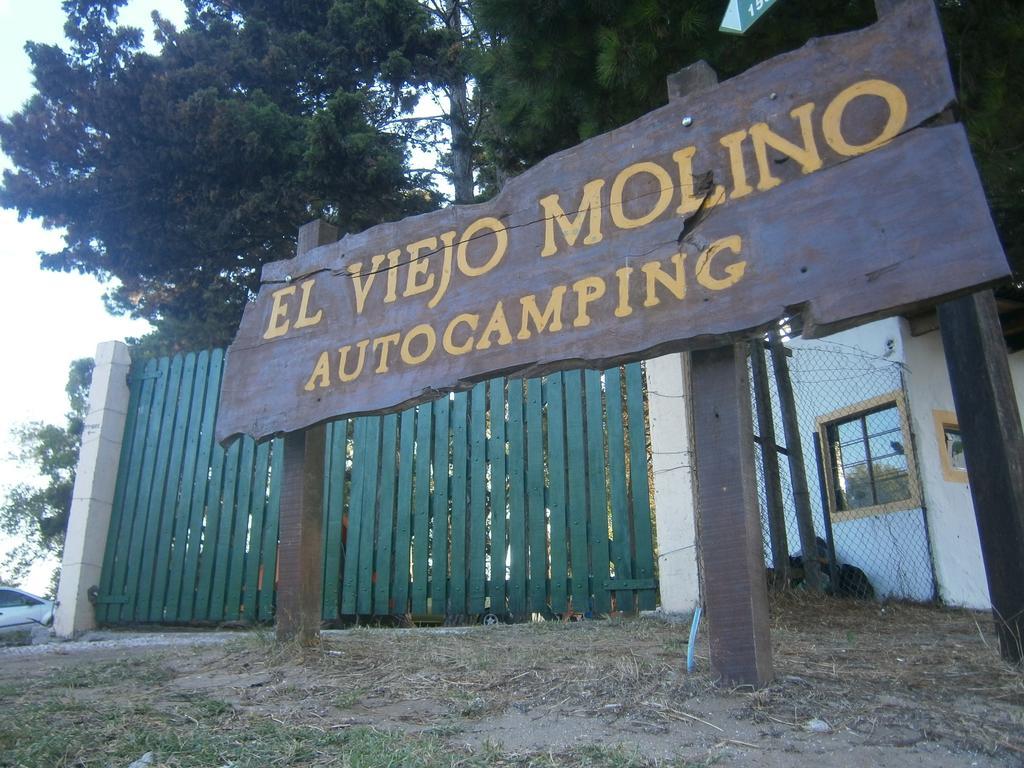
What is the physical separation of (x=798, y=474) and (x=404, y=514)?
322cm

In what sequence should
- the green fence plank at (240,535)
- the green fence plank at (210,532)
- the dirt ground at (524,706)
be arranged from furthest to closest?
the green fence plank at (210,532)
the green fence plank at (240,535)
the dirt ground at (524,706)

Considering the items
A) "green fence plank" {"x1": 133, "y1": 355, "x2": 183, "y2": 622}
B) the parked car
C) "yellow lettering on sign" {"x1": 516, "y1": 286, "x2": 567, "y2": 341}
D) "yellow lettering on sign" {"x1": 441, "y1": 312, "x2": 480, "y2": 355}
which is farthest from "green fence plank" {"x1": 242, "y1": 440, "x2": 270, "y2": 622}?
the parked car

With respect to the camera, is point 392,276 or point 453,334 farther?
point 392,276

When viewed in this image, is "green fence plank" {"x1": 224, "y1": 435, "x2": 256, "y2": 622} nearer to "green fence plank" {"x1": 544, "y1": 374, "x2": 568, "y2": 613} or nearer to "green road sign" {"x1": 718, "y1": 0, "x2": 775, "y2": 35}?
"green fence plank" {"x1": 544, "y1": 374, "x2": 568, "y2": 613}

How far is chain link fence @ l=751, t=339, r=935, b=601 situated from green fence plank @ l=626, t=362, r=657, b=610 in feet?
3.74

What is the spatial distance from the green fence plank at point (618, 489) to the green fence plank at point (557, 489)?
1.23 feet

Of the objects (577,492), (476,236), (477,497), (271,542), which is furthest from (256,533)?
(476,236)

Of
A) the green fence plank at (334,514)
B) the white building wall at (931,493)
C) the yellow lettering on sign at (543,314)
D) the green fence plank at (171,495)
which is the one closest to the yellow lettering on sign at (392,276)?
the yellow lettering on sign at (543,314)

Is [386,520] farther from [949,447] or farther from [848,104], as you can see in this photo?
[949,447]

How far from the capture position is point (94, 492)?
7.77 metres

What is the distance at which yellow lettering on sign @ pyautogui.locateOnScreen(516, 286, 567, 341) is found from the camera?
360 cm

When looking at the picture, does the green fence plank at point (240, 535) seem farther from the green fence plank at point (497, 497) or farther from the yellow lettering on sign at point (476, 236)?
the yellow lettering on sign at point (476, 236)

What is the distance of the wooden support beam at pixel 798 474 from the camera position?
254 inches

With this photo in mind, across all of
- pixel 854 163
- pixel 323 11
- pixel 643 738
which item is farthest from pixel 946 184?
pixel 323 11
